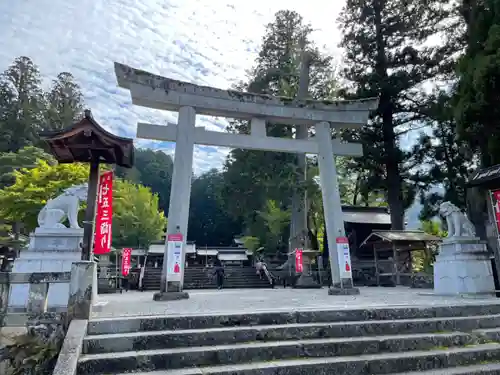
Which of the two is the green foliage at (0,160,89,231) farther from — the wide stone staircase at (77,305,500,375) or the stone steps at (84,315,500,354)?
the stone steps at (84,315,500,354)

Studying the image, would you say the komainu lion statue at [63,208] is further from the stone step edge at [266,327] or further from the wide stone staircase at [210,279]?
the wide stone staircase at [210,279]

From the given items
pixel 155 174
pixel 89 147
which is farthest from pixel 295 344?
pixel 155 174

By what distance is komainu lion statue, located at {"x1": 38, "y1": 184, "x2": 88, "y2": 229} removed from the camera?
27.8 ft

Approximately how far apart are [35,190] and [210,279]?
449 inches

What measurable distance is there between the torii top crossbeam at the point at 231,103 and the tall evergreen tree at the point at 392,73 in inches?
273

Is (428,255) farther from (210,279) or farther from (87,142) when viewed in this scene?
(87,142)

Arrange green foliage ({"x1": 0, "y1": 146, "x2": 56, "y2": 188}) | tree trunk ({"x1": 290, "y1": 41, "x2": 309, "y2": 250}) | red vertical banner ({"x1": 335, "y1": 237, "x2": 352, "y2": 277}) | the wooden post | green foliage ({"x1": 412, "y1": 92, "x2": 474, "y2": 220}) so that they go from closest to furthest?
the wooden post
red vertical banner ({"x1": 335, "y1": 237, "x2": 352, "y2": 277})
green foliage ({"x1": 412, "y1": 92, "x2": 474, "y2": 220})
tree trunk ({"x1": 290, "y1": 41, "x2": 309, "y2": 250})
green foliage ({"x1": 0, "y1": 146, "x2": 56, "y2": 188})

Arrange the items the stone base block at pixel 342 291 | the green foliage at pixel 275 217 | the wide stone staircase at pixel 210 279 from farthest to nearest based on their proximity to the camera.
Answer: the green foliage at pixel 275 217
the wide stone staircase at pixel 210 279
the stone base block at pixel 342 291

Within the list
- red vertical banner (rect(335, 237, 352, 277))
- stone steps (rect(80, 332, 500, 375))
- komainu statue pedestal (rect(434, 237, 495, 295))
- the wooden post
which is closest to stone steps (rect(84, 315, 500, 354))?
stone steps (rect(80, 332, 500, 375))

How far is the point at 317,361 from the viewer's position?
4.05 metres

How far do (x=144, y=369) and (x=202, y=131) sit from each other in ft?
25.8

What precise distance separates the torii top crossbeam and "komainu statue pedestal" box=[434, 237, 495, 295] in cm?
550

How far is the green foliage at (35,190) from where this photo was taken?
14.8m

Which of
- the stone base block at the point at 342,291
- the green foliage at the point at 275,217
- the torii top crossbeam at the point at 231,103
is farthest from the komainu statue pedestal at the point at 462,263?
the green foliage at the point at 275,217
